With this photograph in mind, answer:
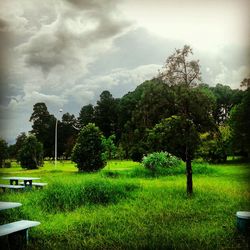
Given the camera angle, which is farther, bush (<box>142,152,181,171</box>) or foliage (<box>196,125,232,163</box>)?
bush (<box>142,152,181,171</box>)

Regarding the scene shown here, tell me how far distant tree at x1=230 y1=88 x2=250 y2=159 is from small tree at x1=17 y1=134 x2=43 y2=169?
3.75m

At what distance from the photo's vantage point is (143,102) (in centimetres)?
652

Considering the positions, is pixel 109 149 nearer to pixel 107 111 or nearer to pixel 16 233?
pixel 107 111

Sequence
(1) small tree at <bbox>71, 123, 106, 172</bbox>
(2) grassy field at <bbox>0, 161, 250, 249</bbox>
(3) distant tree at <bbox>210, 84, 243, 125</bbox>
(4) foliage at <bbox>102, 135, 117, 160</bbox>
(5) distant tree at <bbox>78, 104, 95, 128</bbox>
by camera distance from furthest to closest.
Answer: (1) small tree at <bbox>71, 123, 106, 172</bbox> → (4) foliage at <bbox>102, 135, 117, 160</bbox> → (5) distant tree at <bbox>78, 104, 95, 128</bbox> → (3) distant tree at <bbox>210, 84, 243, 125</bbox> → (2) grassy field at <bbox>0, 161, 250, 249</bbox>

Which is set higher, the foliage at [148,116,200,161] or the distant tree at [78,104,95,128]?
the distant tree at [78,104,95,128]

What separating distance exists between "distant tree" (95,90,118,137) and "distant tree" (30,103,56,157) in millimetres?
904

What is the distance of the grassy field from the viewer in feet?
12.5

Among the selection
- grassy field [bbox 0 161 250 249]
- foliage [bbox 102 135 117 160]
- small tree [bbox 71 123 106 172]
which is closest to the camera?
grassy field [bbox 0 161 250 249]

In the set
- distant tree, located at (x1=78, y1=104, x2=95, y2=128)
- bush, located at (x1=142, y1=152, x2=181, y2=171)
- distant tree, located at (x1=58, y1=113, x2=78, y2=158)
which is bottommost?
bush, located at (x1=142, y1=152, x2=181, y2=171)

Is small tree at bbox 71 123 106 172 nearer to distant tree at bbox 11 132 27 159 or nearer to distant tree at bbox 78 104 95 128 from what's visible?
distant tree at bbox 78 104 95 128

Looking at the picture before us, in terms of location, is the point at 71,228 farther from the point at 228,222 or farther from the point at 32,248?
the point at 228,222

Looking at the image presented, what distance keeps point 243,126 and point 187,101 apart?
1.78 meters

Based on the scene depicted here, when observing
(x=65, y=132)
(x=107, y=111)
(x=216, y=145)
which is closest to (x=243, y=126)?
(x=216, y=145)

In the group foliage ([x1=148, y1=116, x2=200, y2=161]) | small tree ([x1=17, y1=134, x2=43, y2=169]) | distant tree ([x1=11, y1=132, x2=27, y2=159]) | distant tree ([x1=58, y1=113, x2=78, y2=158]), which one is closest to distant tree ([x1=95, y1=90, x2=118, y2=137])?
distant tree ([x1=58, y1=113, x2=78, y2=158])
